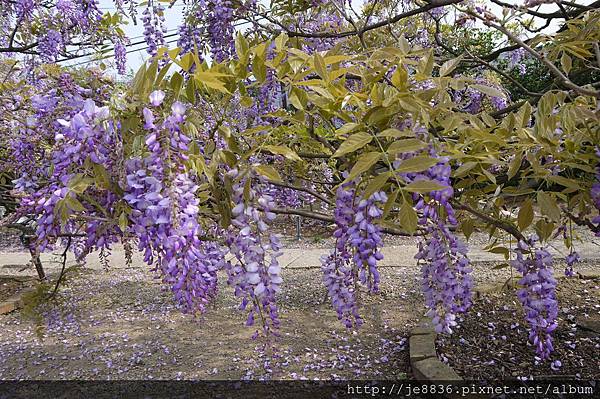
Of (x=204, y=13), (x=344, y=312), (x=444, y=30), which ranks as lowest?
(x=344, y=312)

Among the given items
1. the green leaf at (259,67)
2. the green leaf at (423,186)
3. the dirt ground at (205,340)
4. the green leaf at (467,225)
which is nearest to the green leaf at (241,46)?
the green leaf at (259,67)

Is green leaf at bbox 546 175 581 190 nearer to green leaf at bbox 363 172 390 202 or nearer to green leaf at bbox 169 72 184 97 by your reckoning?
green leaf at bbox 363 172 390 202

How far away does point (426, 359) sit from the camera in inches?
125

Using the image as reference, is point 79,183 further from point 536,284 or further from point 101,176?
point 536,284

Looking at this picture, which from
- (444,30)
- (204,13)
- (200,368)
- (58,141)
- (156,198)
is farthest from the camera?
(444,30)

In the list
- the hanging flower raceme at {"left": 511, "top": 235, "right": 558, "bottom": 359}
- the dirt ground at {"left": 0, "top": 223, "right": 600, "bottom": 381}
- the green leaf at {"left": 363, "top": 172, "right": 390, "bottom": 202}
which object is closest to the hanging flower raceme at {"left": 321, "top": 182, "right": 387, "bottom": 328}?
the green leaf at {"left": 363, "top": 172, "right": 390, "bottom": 202}

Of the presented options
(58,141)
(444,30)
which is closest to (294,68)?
(58,141)

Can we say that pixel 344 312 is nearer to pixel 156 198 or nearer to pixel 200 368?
pixel 156 198

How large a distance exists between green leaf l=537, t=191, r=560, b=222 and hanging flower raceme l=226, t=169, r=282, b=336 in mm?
659

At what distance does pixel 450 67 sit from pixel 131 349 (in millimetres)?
3573

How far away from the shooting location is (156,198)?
1145 mm

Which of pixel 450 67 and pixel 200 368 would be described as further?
pixel 200 368

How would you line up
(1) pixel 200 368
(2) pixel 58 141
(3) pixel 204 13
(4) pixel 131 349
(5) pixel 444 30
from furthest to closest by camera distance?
(5) pixel 444 30 < (4) pixel 131 349 < (1) pixel 200 368 < (3) pixel 204 13 < (2) pixel 58 141

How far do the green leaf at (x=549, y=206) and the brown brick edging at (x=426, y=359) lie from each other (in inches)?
72.3
